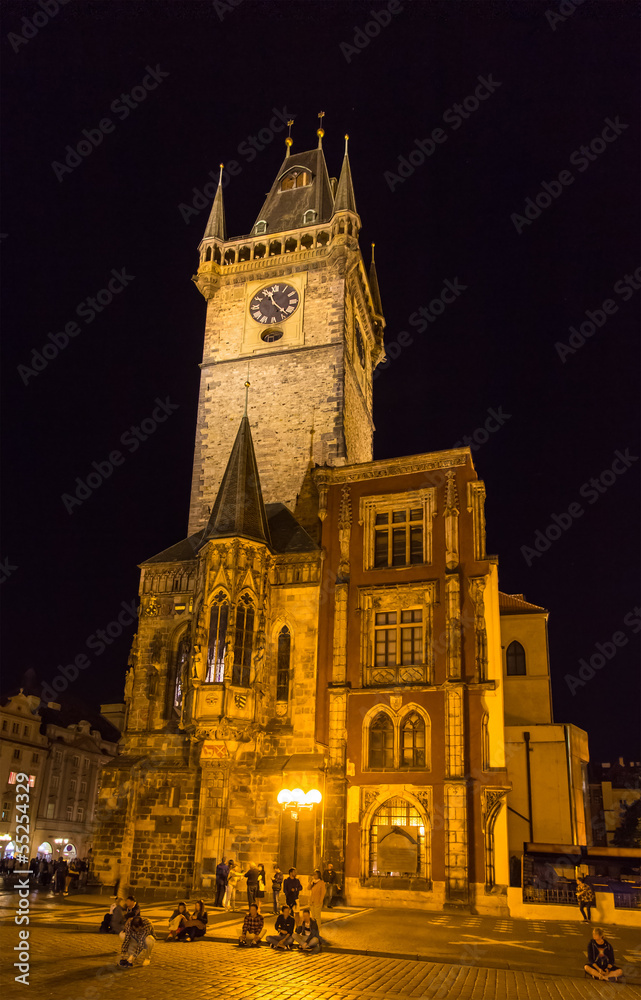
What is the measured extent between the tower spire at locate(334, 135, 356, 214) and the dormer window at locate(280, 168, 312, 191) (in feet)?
10.9

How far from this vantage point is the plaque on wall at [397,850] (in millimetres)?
25672

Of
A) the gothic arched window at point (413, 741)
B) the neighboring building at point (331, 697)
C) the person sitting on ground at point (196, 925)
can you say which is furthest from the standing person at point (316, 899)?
the gothic arched window at point (413, 741)

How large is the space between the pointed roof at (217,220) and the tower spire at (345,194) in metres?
6.39

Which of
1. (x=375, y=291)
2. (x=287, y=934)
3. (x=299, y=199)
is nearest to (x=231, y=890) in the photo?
(x=287, y=934)

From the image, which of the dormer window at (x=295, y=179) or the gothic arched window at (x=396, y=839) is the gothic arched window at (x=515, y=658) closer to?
the gothic arched window at (x=396, y=839)

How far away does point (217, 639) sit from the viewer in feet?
90.2

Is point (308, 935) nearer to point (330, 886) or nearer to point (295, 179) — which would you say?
point (330, 886)

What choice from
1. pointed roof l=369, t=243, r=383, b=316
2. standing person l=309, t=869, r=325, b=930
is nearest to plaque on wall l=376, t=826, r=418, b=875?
standing person l=309, t=869, r=325, b=930

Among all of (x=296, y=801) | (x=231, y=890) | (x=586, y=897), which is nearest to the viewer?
(x=586, y=897)

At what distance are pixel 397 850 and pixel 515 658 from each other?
13.7 m

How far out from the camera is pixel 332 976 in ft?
42.8

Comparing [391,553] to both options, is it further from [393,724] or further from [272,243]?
[272,243]

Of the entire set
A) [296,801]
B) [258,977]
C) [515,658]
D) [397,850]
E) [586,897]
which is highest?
[515,658]

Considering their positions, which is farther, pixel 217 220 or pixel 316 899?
pixel 217 220
